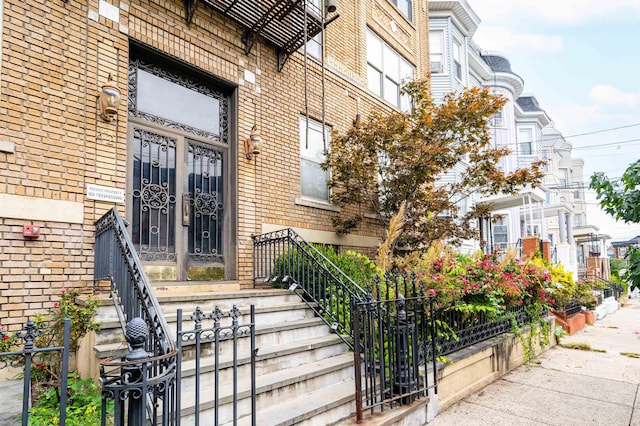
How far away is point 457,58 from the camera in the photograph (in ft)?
54.6

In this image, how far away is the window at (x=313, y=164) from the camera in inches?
333

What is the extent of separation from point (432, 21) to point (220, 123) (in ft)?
39.4

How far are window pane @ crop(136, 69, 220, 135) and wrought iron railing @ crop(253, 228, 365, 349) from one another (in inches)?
81.0

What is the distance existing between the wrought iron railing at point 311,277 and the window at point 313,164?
1.64 meters

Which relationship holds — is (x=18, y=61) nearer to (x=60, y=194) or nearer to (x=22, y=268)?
(x=60, y=194)

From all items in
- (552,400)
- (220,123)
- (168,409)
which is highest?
(220,123)

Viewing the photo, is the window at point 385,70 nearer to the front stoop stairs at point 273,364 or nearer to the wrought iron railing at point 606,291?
the front stoop stairs at point 273,364

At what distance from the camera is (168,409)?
254 centimetres

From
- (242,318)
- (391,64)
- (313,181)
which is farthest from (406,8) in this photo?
(242,318)

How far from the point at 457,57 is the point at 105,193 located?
15.2 meters

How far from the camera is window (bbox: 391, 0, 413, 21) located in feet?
42.0

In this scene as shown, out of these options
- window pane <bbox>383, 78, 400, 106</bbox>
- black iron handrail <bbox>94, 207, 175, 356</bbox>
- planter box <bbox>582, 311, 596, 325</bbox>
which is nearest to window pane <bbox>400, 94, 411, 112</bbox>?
window pane <bbox>383, 78, 400, 106</bbox>

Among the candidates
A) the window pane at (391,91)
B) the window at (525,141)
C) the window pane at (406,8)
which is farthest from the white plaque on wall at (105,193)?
the window at (525,141)

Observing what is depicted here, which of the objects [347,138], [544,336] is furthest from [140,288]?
[544,336]
